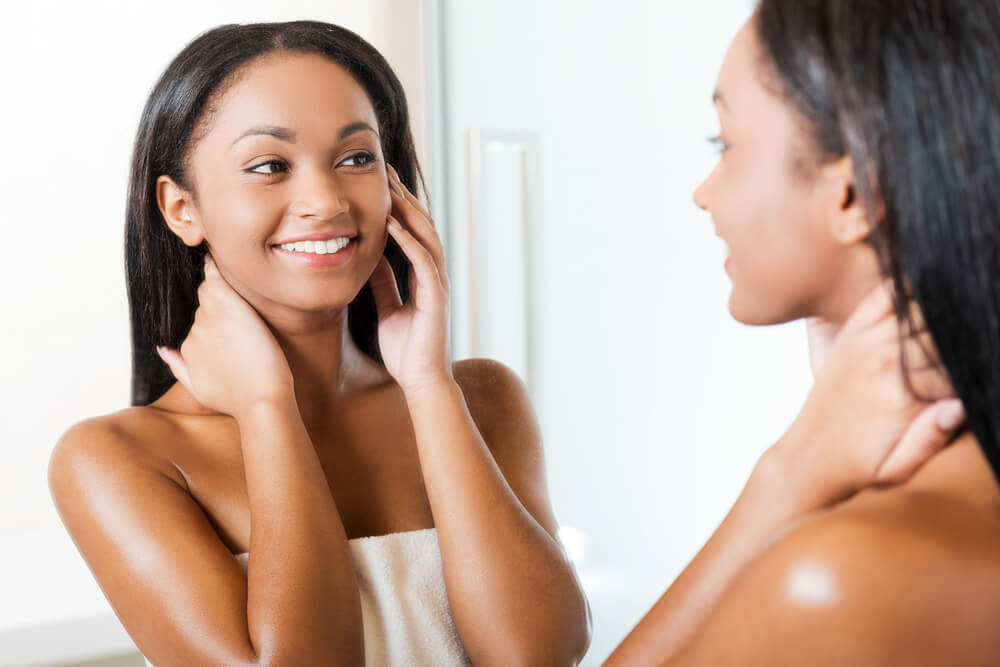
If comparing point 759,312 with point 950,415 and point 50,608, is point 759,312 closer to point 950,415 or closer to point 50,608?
point 950,415

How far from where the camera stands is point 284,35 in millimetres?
1151

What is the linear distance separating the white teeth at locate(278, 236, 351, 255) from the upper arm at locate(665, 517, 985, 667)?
0.63 meters

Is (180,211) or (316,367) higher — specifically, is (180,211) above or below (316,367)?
above

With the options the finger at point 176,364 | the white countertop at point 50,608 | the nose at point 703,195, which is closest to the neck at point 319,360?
the finger at point 176,364

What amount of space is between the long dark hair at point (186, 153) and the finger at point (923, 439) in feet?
2.37

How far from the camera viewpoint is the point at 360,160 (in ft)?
3.77

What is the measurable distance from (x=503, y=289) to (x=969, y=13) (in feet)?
5.55

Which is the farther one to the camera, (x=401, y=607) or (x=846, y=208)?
(x=401, y=607)

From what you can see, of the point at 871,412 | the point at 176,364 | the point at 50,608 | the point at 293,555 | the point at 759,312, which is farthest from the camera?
the point at 50,608

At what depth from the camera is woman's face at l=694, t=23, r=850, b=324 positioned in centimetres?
76

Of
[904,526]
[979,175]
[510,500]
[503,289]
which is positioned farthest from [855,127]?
[503,289]

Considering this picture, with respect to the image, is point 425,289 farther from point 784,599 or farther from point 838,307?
point 784,599

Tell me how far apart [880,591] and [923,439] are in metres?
0.14

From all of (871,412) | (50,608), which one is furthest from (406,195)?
(50,608)
